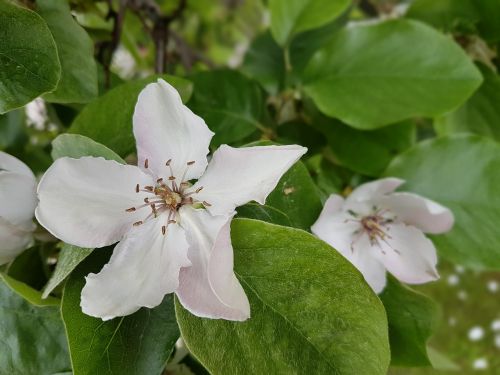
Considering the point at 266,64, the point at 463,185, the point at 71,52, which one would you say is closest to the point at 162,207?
the point at 71,52

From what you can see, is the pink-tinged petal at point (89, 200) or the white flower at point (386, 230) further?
the white flower at point (386, 230)

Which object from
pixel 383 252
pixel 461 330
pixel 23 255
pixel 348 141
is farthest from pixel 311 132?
pixel 461 330

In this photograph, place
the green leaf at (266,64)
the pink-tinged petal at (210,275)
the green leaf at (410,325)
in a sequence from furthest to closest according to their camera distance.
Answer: the green leaf at (266,64) < the green leaf at (410,325) < the pink-tinged petal at (210,275)

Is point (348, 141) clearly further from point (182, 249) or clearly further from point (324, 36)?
point (182, 249)

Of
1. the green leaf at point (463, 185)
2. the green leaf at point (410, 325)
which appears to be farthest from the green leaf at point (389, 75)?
the green leaf at point (410, 325)

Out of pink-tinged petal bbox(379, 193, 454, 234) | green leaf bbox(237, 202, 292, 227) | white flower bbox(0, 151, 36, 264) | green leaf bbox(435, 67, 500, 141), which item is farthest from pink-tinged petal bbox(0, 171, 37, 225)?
Result: green leaf bbox(435, 67, 500, 141)

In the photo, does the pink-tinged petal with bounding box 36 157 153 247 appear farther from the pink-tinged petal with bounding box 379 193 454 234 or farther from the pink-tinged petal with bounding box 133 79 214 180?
the pink-tinged petal with bounding box 379 193 454 234

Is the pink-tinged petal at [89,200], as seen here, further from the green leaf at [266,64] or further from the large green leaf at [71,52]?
the green leaf at [266,64]
